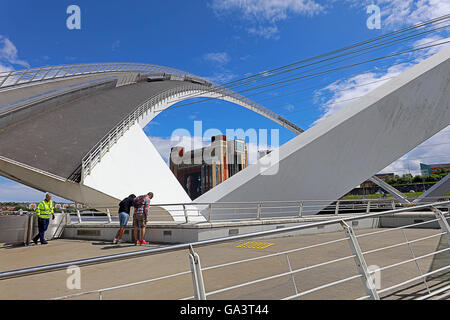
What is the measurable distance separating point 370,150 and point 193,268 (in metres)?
12.0

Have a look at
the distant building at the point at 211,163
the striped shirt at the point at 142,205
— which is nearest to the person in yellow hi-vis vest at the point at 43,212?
the striped shirt at the point at 142,205

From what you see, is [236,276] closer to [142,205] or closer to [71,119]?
[142,205]

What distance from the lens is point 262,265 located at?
5.00 meters

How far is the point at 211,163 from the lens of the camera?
280 ft

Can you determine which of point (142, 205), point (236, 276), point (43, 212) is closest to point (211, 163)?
point (43, 212)

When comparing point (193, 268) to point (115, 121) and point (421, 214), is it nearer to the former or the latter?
point (421, 214)

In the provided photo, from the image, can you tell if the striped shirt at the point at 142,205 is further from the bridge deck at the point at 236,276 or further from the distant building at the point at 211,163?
the distant building at the point at 211,163

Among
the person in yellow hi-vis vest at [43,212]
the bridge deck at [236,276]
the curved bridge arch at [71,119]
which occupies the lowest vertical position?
the bridge deck at [236,276]

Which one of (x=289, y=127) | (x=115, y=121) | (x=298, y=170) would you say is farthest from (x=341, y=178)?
(x=289, y=127)

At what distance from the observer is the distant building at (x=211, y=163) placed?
8006 cm

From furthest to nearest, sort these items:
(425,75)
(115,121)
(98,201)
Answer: (115,121)
(98,201)
(425,75)

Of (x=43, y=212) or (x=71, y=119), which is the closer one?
(x=43, y=212)

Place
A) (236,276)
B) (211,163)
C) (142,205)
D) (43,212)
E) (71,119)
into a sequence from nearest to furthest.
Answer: (236,276)
(142,205)
(43,212)
(71,119)
(211,163)

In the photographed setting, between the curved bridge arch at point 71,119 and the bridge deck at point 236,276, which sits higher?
the curved bridge arch at point 71,119
